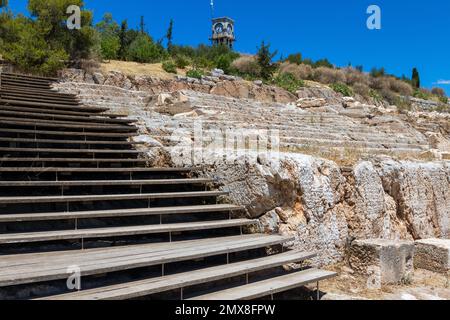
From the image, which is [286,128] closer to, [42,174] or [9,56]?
[42,174]

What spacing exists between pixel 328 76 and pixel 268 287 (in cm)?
3544

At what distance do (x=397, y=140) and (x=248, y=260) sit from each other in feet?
30.2

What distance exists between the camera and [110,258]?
387 cm

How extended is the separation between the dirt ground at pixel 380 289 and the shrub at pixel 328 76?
3301 centimetres

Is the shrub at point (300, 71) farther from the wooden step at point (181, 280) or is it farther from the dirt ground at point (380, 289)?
the wooden step at point (181, 280)

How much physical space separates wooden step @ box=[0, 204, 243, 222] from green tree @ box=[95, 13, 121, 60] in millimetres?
25164

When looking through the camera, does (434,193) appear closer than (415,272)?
No

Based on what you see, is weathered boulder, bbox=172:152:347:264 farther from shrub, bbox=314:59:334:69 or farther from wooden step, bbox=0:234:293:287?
shrub, bbox=314:59:334:69

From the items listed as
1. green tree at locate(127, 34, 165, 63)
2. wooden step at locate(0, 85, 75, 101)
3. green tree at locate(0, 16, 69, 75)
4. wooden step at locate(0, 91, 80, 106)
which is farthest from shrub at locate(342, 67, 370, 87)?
wooden step at locate(0, 91, 80, 106)

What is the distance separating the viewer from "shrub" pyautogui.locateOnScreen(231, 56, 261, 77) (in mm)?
33031

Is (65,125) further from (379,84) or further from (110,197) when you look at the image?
(379,84)

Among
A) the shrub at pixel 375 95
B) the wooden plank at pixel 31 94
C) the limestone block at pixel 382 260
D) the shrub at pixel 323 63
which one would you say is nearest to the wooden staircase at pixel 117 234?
the limestone block at pixel 382 260

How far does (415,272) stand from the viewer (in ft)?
19.3

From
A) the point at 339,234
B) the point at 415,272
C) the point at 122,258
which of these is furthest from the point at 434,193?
the point at 122,258
